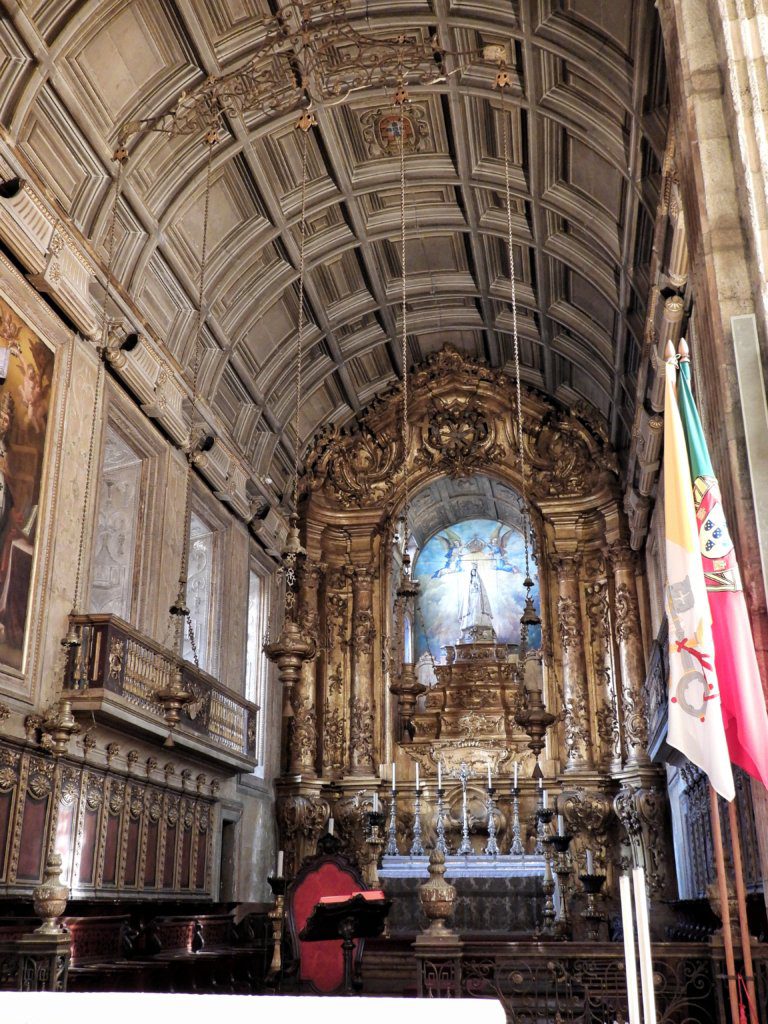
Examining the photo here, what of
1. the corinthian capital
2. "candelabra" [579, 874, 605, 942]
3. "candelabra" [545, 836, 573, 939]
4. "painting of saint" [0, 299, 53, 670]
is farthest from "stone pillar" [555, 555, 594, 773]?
"painting of saint" [0, 299, 53, 670]

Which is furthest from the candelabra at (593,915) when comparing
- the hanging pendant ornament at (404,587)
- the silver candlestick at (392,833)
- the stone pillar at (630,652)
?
the silver candlestick at (392,833)

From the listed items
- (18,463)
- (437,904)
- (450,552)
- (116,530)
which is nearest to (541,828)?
(450,552)

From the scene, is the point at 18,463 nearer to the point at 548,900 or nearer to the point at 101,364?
the point at 101,364

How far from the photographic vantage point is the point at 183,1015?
194 cm

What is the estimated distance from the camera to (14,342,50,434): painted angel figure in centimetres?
1012

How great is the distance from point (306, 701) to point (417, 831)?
2.91m

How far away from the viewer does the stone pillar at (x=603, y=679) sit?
16.2 metres

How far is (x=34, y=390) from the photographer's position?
406 inches

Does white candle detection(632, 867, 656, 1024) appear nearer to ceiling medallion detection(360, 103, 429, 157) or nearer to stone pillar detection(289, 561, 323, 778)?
ceiling medallion detection(360, 103, 429, 157)

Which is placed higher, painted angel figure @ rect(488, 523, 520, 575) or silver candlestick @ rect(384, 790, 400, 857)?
painted angel figure @ rect(488, 523, 520, 575)

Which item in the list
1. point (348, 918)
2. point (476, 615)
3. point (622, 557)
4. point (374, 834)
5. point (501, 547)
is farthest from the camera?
point (501, 547)

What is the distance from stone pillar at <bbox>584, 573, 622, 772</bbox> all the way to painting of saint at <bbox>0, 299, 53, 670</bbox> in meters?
10.1

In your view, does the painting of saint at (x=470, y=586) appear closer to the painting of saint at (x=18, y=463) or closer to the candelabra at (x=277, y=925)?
the candelabra at (x=277, y=925)

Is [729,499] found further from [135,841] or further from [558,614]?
[558,614]
